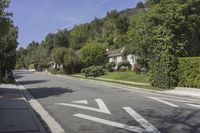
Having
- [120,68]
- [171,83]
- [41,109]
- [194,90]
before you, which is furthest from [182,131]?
[120,68]

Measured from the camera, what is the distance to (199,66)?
1058 inches

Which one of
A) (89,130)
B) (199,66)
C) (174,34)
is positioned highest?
(174,34)

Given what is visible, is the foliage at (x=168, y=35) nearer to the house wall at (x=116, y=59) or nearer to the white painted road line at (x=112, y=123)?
the white painted road line at (x=112, y=123)

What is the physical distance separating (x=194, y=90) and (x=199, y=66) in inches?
80.5

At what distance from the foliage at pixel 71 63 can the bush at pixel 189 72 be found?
49.9 metres

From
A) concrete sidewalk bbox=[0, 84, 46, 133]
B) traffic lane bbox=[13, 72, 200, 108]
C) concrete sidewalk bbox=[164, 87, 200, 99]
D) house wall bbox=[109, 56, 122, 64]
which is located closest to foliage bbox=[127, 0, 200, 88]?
concrete sidewalk bbox=[164, 87, 200, 99]

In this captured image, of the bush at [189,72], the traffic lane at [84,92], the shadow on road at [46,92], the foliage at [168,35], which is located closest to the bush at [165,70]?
the foliage at [168,35]

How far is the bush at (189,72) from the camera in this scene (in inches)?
1062

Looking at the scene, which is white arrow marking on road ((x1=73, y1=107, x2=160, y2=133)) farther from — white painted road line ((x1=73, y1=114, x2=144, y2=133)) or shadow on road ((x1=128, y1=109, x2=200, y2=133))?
shadow on road ((x1=128, y1=109, x2=200, y2=133))

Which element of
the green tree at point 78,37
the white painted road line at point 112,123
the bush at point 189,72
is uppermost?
the green tree at point 78,37

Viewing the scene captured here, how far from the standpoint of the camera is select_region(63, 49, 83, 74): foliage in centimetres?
7775

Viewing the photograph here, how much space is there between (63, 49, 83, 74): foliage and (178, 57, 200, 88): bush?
4992 cm

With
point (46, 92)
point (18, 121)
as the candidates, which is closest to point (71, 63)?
point (46, 92)

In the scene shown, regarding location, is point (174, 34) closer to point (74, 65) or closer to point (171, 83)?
point (171, 83)
